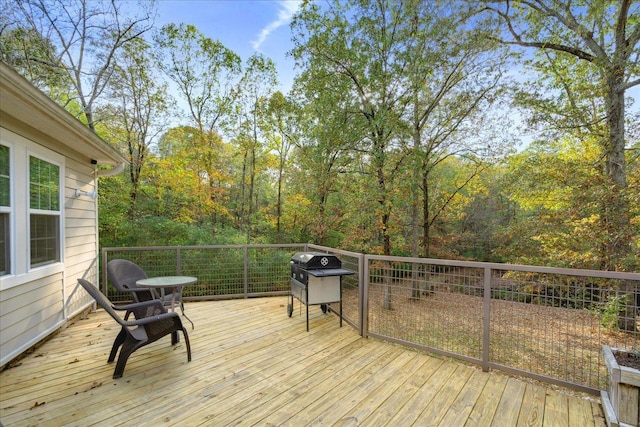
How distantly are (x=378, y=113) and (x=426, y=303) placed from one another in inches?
153

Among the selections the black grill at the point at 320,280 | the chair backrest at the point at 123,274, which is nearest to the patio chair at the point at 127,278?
the chair backrest at the point at 123,274

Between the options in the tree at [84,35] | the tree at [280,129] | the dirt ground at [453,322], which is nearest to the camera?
the dirt ground at [453,322]

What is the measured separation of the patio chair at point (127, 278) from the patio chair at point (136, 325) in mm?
1010

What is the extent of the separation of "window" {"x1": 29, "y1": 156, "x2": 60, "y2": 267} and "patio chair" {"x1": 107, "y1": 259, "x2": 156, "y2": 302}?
26.1 inches

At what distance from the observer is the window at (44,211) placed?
10.1 ft

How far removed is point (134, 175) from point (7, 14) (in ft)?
13.9

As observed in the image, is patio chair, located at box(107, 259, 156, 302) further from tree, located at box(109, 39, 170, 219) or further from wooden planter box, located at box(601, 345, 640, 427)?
wooden planter box, located at box(601, 345, 640, 427)

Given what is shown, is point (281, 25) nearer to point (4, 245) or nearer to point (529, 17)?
point (529, 17)

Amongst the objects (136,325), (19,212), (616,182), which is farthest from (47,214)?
(616,182)

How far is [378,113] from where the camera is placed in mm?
5531

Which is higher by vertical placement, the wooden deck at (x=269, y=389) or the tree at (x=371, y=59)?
the tree at (x=371, y=59)

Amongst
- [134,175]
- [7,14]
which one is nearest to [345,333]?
[134,175]

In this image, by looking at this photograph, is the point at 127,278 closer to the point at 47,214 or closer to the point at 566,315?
the point at 47,214

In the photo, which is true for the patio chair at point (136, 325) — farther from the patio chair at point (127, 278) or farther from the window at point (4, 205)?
the patio chair at point (127, 278)
